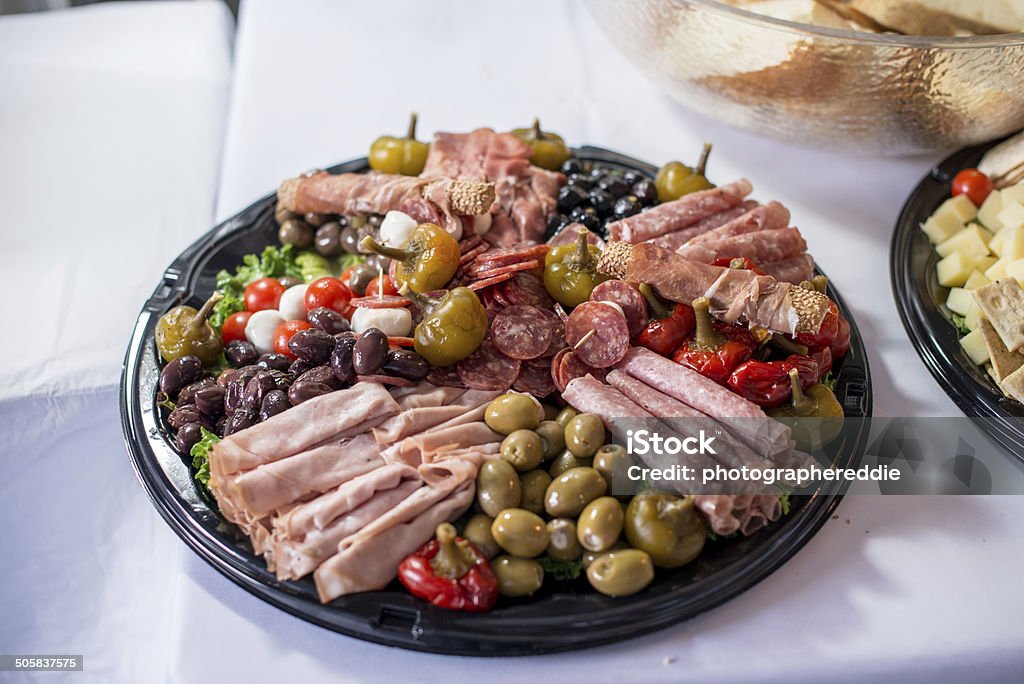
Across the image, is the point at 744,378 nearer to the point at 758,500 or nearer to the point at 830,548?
the point at 758,500

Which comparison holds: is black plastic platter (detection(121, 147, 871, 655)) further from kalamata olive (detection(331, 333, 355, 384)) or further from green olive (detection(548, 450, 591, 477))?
kalamata olive (detection(331, 333, 355, 384))

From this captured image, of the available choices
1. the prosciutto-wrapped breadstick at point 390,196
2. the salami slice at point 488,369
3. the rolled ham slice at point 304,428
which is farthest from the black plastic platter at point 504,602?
the prosciutto-wrapped breadstick at point 390,196

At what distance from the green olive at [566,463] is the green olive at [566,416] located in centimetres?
7

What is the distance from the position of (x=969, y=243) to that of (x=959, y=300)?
20 centimetres

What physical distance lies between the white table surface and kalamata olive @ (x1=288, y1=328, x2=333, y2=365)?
1.46ft

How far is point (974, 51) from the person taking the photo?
2010 mm

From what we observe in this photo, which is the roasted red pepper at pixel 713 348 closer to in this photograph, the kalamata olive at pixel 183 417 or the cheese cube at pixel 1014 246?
the cheese cube at pixel 1014 246

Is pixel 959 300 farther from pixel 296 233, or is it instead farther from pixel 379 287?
pixel 296 233

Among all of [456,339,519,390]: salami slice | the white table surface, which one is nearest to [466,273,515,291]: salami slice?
[456,339,519,390]: salami slice

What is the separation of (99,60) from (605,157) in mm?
1984

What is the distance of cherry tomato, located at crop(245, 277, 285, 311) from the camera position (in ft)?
6.51

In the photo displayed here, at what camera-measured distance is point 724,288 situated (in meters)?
1.73

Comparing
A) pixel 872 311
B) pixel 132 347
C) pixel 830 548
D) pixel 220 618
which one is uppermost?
pixel 872 311

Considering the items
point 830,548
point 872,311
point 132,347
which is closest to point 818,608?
point 830,548
